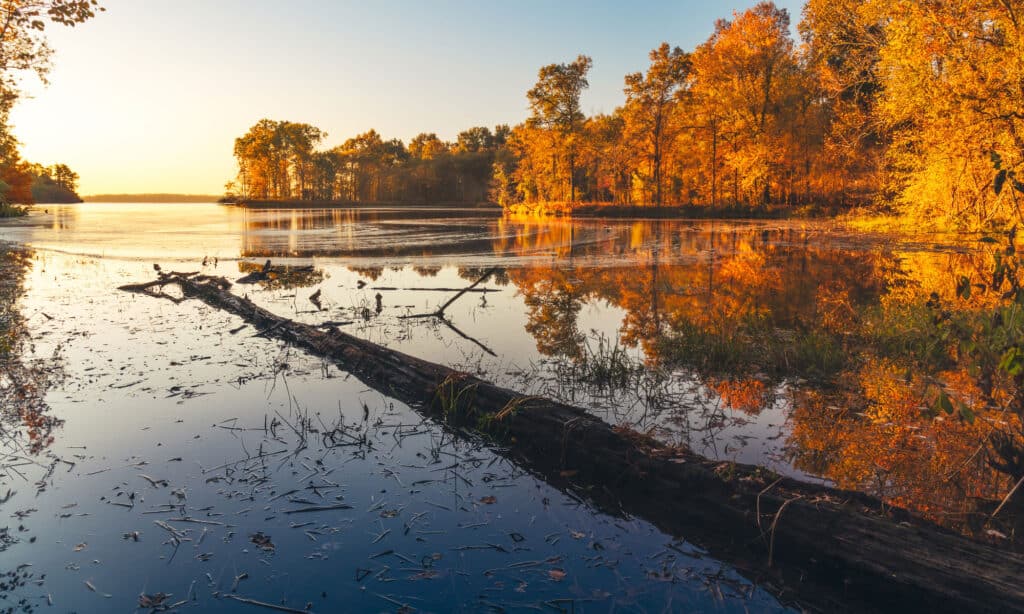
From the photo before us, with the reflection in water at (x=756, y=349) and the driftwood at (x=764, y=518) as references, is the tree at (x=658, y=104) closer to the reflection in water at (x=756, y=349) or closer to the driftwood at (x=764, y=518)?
the reflection in water at (x=756, y=349)

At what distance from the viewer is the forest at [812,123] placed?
18375mm

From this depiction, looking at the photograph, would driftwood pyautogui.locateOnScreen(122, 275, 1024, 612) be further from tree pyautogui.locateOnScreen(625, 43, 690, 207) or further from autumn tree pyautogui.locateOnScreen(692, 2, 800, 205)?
tree pyautogui.locateOnScreen(625, 43, 690, 207)

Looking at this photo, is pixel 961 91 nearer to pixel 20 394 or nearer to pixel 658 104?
pixel 20 394

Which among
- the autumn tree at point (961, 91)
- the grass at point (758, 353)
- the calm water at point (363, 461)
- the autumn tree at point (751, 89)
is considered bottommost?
the calm water at point (363, 461)

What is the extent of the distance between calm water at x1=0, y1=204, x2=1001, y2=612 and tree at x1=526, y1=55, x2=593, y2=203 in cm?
5359

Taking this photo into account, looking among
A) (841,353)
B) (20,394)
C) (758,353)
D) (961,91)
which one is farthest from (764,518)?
(961,91)

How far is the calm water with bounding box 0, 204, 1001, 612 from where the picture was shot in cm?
386

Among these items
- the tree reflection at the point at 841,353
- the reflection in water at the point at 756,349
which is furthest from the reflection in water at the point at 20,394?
the tree reflection at the point at 841,353

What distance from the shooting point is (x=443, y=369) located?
24.0ft

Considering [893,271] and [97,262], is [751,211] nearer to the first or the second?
[893,271]

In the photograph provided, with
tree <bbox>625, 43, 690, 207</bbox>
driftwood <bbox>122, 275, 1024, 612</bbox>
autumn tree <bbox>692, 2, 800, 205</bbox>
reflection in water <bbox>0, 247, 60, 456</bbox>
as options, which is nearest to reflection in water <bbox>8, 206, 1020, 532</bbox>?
driftwood <bbox>122, 275, 1024, 612</bbox>

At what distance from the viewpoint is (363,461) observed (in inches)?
219

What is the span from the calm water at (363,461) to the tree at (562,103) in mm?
53592

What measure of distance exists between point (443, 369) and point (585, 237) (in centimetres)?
2754
